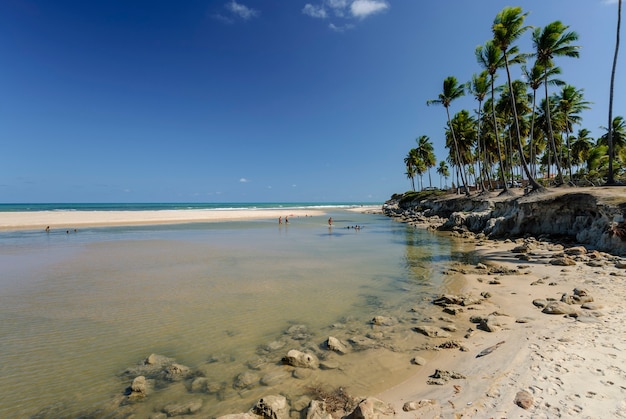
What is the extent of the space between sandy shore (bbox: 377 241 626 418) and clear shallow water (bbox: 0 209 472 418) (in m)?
1.04

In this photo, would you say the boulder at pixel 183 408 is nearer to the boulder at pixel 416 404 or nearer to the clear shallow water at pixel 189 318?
the clear shallow water at pixel 189 318

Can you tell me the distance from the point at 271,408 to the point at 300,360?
5.01ft

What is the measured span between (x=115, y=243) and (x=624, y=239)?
3364 centimetres

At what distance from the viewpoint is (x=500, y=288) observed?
10797mm

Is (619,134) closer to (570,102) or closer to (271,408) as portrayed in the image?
(570,102)

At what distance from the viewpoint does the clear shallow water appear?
5.45m

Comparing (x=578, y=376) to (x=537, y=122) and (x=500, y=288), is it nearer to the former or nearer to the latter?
(x=500, y=288)

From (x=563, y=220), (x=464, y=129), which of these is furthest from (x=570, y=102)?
(x=563, y=220)

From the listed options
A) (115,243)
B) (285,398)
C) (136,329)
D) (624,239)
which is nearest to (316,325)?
(285,398)

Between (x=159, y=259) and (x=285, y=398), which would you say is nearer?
(x=285, y=398)

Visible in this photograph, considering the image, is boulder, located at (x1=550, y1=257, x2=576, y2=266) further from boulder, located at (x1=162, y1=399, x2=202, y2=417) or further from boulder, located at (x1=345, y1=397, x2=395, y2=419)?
boulder, located at (x1=162, y1=399, x2=202, y2=417)

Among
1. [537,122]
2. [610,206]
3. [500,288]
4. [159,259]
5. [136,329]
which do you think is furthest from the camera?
[537,122]

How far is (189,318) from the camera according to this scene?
8750 millimetres

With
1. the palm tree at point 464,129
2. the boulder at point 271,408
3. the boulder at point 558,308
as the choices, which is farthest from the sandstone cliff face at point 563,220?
the palm tree at point 464,129
